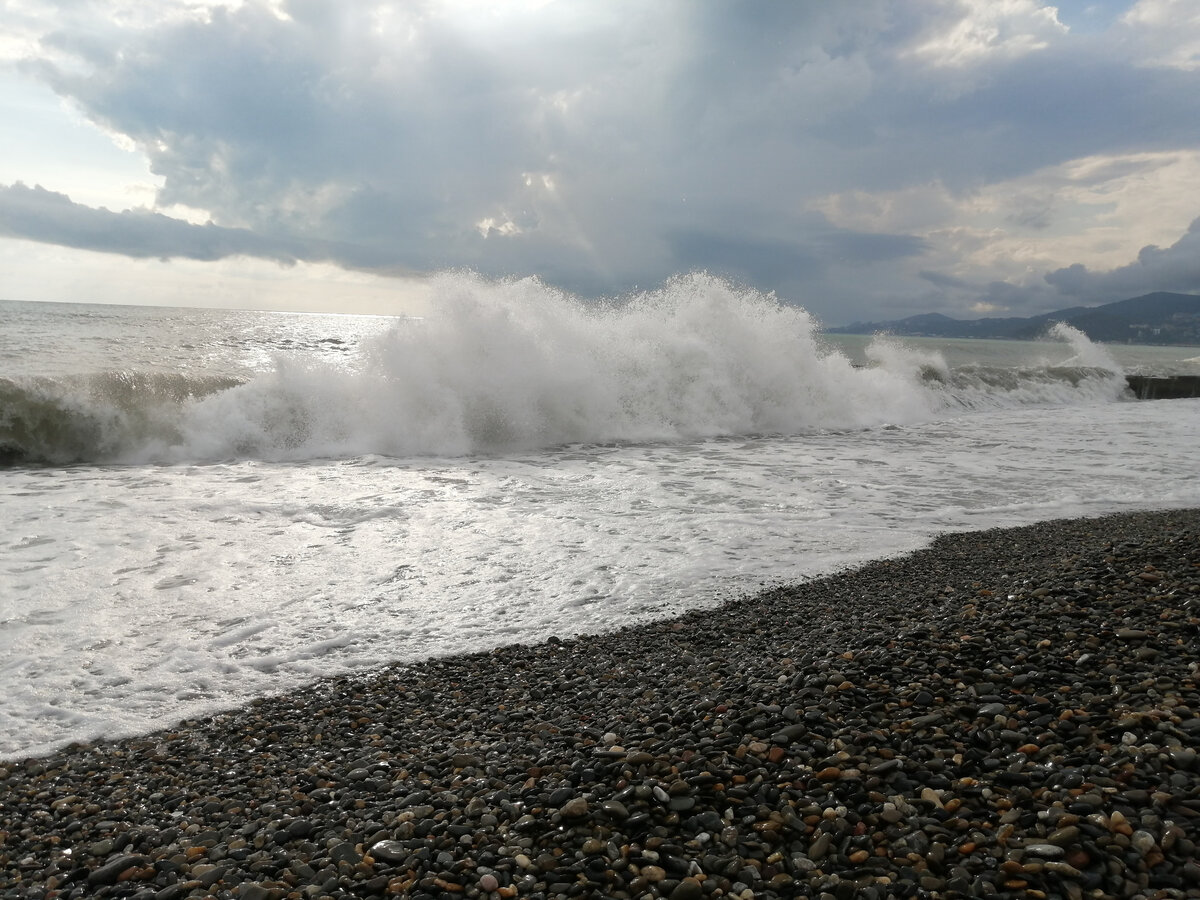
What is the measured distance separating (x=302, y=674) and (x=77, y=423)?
10811 mm

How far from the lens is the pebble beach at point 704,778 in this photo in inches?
84.0

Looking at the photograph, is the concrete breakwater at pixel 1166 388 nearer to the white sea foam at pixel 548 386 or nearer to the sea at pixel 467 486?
the sea at pixel 467 486

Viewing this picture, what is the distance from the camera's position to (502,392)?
14359 millimetres

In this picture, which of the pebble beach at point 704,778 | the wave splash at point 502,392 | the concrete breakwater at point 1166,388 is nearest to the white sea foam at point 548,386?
the wave splash at point 502,392

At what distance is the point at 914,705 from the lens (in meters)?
2.91

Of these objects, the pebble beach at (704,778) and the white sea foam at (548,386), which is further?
the white sea foam at (548,386)

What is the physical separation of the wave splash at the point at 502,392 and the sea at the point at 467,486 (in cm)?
6

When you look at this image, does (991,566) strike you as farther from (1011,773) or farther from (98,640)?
(98,640)

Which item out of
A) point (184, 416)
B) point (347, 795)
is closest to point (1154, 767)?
point (347, 795)

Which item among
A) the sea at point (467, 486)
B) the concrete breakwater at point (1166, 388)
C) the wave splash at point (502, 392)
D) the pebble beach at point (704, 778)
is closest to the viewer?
the pebble beach at point (704, 778)

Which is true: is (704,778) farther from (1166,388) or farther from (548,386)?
(1166,388)

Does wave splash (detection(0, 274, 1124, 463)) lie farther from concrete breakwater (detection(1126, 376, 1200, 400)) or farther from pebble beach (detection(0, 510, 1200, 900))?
concrete breakwater (detection(1126, 376, 1200, 400))

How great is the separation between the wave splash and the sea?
6cm

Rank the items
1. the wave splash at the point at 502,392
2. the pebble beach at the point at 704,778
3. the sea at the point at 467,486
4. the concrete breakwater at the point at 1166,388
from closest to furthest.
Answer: the pebble beach at the point at 704,778 → the sea at the point at 467,486 → the wave splash at the point at 502,392 → the concrete breakwater at the point at 1166,388
